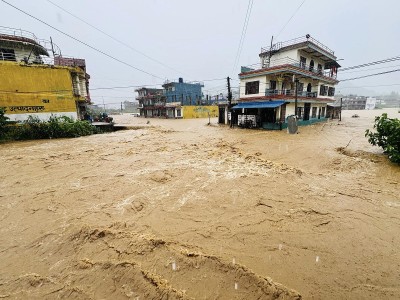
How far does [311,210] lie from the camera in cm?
555

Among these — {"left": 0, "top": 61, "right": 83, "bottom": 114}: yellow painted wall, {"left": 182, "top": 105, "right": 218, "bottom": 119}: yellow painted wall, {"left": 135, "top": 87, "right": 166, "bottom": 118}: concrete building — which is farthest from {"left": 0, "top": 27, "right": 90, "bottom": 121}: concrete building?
{"left": 135, "top": 87, "right": 166, "bottom": 118}: concrete building

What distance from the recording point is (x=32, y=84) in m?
20.1

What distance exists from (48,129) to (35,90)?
4.83m

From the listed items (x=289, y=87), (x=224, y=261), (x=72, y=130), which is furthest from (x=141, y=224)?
(x=289, y=87)

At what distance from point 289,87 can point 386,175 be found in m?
19.4

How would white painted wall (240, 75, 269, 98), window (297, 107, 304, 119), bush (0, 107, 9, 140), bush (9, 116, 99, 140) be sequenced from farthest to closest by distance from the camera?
window (297, 107, 304, 119), white painted wall (240, 75, 269, 98), bush (9, 116, 99, 140), bush (0, 107, 9, 140)

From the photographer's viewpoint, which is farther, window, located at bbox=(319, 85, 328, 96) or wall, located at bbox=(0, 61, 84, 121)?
window, located at bbox=(319, 85, 328, 96)

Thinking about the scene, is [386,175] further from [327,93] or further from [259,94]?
[327,93]

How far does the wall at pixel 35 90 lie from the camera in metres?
19.0

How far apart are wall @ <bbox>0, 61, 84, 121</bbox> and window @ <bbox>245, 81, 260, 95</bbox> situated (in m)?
21.1

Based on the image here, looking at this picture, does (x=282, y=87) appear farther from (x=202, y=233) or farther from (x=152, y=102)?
(x=152, y=102)

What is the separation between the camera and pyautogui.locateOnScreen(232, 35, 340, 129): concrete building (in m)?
23.0

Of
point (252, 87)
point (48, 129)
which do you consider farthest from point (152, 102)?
point (48, 129)

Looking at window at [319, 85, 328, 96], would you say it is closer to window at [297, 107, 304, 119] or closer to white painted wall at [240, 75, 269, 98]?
window at [297, 107, 304, 119]
